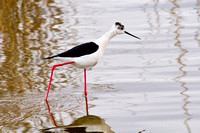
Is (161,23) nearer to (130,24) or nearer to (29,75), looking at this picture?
(130,24)

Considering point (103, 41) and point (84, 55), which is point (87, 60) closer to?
point (84, 55)

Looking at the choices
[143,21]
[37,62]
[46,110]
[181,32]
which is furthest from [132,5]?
[46,110]

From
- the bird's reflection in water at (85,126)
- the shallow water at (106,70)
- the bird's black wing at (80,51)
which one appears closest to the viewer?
the bird's reflection in water at (85,126)

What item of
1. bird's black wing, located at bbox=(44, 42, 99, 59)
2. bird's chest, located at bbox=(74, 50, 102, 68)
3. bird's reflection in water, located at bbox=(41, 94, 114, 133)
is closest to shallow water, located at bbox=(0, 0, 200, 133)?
bird's reflection in water, located at bbox=(41, 94, 114, 133)

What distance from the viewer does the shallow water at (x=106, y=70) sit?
16.7 feet

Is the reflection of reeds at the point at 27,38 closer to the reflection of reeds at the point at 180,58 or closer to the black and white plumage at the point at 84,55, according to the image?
the black and white plumage at the point at 84,55

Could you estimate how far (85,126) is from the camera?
497 cm

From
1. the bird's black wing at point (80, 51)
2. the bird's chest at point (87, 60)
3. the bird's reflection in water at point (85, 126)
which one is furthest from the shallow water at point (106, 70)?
the bird's black wing at point (80, 51)

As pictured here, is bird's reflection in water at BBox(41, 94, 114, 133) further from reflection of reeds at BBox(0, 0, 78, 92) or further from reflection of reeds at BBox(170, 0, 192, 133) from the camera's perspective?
reflection of reeds at BBox(0, 0, 78, 92)

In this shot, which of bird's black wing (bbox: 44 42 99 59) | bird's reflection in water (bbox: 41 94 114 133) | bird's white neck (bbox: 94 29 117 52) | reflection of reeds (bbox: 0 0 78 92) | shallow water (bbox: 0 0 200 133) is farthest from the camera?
reflection of reeds (bbox: 0 0 78 92)

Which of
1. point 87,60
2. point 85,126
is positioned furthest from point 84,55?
point 85,126

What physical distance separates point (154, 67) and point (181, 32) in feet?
5.98

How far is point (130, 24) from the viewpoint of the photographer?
29.7 feet

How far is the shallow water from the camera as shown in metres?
5.09
